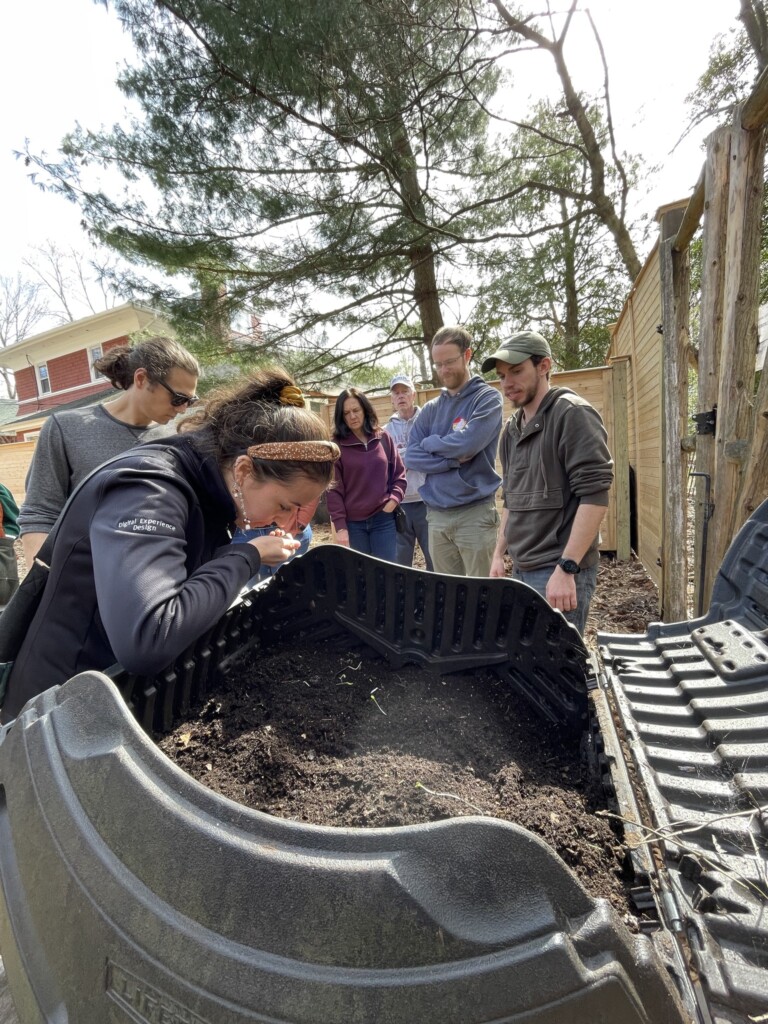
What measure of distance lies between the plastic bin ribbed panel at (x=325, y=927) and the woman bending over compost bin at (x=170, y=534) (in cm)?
37

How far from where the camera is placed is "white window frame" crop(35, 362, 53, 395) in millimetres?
21814

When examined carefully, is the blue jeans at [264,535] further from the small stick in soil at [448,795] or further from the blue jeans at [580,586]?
the blue jeans at [580,586]

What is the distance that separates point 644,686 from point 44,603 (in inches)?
50.2

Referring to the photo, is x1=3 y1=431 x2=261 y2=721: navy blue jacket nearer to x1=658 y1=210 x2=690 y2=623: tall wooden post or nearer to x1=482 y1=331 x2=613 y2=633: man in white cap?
x1=482 y1=331 x2=613 y2=633: man in white cap

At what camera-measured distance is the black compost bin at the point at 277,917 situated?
47 cm

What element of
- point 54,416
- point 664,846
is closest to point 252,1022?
point 664,846

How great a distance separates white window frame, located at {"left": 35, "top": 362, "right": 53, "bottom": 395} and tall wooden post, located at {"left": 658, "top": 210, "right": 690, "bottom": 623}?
24.6 m

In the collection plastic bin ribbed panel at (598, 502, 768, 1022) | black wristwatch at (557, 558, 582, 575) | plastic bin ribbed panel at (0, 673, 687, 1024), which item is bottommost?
black wristwatch at (557, 558, 582, 575)

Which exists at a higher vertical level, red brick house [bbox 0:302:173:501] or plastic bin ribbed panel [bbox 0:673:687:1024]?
red brick house [bbox 0:302:173:501]

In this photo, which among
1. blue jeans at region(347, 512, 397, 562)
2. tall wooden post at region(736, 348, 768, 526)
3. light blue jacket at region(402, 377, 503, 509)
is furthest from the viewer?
blue jeans at region(347, 512, 397, 562)

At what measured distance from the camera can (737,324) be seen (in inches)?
86.2

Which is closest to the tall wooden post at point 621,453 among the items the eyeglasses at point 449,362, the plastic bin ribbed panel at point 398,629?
the eyeglasses at point 449,362

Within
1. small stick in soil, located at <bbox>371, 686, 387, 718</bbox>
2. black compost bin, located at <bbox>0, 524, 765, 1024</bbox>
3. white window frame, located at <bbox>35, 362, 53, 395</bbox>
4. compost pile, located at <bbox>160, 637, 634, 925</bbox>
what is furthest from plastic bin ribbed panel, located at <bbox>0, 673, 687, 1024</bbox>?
white window frame, located at <bbox>35, 362, 53, 395</bbox>

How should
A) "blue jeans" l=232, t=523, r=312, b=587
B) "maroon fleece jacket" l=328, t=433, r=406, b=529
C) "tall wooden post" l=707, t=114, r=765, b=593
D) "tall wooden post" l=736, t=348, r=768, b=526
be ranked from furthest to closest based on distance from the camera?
"maroon fleece jacket" l=328, t=433, r=406, b=529
"tall wooden post" l=707, t=114, r=765, b=593
"tall wooden post" l=736, t=348, r=768, b=526
"blue jeans" l=232, t=523, r=312, b=587
